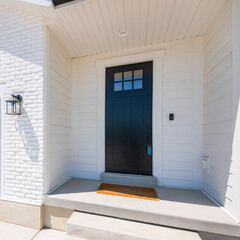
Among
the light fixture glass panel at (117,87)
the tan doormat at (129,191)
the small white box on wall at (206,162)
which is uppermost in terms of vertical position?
the light fixture glass panel at (117,87)

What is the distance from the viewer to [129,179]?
88.4 inches

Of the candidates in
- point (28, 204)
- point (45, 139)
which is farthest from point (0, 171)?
point (45, 139)

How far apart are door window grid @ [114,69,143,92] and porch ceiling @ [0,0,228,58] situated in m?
0.49

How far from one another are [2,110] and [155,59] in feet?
9.07

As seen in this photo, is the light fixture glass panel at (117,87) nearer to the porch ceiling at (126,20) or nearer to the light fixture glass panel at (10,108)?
the porch ceiling at (126,20)

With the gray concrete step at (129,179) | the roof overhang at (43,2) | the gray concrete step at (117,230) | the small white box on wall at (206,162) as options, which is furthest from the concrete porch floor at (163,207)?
the roof overhang at (43,2)

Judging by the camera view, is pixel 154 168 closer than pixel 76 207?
No

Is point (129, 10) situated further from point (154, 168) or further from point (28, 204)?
point (28, 204)

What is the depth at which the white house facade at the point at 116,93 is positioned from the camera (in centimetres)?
162

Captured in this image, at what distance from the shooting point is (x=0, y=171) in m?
2.04

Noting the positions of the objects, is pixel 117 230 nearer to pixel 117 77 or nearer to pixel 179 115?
pixel 179 115

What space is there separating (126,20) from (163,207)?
262cm

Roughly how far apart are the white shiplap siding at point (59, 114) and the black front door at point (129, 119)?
81 cm

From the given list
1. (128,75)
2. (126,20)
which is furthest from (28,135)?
(126,20)
